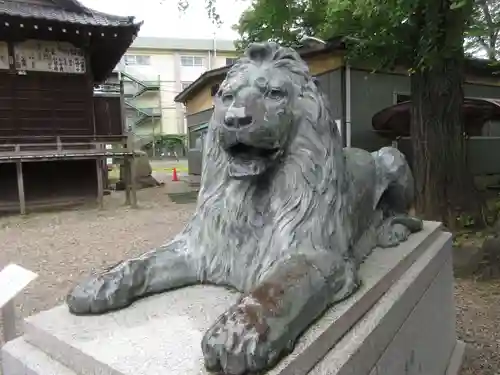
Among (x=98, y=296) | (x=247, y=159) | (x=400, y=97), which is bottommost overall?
(x=98, y=296)

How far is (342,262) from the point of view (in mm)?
1759

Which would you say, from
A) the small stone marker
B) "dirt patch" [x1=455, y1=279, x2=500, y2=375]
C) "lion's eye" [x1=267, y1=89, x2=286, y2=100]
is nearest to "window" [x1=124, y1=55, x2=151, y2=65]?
"dirt patch" [x1=455, y1=279, x2=500, y2=375]

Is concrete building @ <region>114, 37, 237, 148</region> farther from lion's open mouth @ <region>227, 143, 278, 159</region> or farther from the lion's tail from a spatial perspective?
lion's open mouth @ <region>227, 143, 278, 159</region>

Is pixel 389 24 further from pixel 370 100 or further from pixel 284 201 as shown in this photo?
pixel 370 100

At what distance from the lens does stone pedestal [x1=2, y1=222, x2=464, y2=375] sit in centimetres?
138

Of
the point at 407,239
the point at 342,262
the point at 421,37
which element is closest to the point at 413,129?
the point at 421,37

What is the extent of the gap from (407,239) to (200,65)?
112 ft

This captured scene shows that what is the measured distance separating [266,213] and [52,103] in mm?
10217

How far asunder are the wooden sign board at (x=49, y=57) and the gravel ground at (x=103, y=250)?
3318 millimetres

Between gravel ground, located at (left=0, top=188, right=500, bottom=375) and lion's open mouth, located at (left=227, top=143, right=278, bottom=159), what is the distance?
2.14 metres

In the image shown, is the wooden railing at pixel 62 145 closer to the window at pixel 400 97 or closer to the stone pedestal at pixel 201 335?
the window at pixel 400 97

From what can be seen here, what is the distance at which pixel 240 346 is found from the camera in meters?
1.23

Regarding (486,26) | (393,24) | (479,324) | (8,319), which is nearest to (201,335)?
(8,319)

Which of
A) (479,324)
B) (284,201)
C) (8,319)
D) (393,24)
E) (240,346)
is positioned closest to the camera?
(240,346)
